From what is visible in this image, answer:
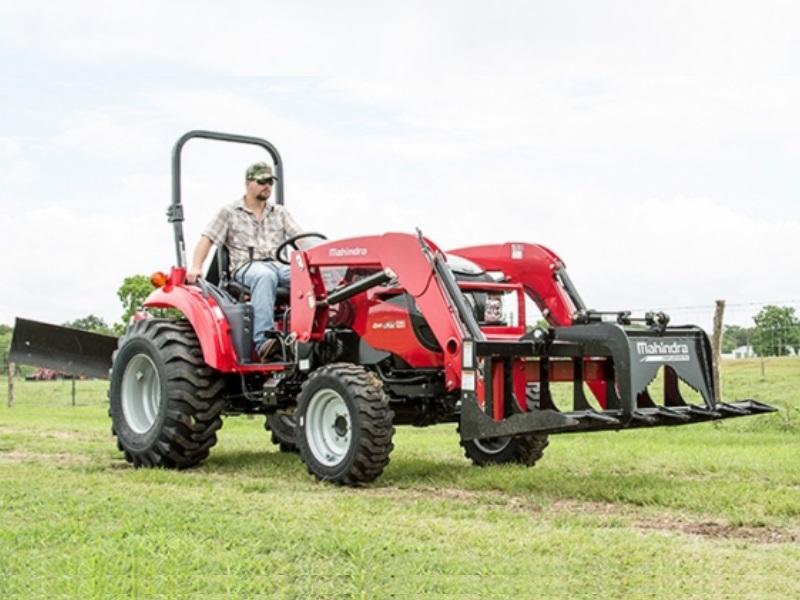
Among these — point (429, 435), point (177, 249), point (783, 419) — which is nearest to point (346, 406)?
point (177, 249)

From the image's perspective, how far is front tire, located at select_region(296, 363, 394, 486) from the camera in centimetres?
856

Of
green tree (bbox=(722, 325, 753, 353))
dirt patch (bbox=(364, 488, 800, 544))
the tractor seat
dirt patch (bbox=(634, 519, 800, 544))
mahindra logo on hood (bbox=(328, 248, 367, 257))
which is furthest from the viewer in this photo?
green tree (bbox=(722, 325, 753, 353))

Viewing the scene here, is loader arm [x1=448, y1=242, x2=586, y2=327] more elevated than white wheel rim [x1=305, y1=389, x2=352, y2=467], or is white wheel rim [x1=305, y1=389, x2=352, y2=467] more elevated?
loader arm [x1=448, y1=242, x2=586, y2=327]

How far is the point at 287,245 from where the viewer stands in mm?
10484

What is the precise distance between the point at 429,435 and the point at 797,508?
25.1ft

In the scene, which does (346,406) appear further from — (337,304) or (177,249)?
(177,249)

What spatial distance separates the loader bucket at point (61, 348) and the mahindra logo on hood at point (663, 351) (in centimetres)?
851

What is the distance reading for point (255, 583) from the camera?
533 cm

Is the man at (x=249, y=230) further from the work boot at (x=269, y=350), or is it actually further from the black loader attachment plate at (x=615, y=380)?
the black loader attachment plate at (x=615, y=380)

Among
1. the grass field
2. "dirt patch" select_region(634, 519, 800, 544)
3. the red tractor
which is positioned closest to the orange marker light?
the red tractor

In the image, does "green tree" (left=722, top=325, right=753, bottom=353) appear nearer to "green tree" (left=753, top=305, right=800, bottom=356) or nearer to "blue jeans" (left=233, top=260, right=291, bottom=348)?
"green tree" (left=753, top=305, right=800, bottom=356)

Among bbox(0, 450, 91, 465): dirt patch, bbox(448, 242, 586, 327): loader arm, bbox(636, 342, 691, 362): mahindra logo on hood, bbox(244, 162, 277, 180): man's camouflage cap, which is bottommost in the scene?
bbox(0, 450, 91, 465): dirt patch

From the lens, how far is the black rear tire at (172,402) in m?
10.1

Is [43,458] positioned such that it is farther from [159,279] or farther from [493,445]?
[493,445]
